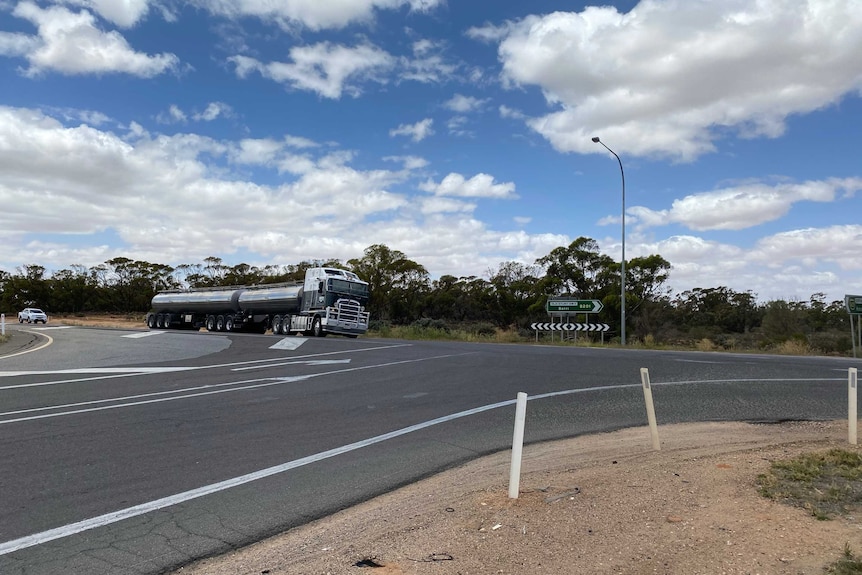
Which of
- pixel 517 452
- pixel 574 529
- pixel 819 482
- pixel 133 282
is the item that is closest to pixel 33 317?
pixel 133 282

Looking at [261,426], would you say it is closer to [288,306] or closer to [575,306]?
[575,306]

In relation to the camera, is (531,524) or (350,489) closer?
(531,524)

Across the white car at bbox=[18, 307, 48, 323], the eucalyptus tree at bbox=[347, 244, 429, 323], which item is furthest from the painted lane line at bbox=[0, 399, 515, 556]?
the white car at bbox=[18, 307, 48, 323]

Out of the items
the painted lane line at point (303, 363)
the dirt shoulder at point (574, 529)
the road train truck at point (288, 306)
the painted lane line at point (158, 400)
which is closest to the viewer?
the dirt shoulder at point (574, 529)

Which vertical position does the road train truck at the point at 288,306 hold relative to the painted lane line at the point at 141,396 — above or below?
above

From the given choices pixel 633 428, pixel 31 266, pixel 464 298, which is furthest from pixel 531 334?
pixel 31 266

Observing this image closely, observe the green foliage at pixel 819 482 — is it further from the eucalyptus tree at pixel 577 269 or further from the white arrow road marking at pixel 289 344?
the eucalyptus tree at pixel 577 269

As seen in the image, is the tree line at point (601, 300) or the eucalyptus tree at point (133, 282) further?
the eucalyptus tree at point (133, 282)

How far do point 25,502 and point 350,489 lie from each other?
A: 2.84 metres

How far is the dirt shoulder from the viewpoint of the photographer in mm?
3934

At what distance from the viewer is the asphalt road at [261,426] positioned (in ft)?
16.5

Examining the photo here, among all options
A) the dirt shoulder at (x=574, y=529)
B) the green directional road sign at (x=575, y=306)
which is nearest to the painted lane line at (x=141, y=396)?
the dirt shoulder at (x=574, y=529)

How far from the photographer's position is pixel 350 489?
19.9ft

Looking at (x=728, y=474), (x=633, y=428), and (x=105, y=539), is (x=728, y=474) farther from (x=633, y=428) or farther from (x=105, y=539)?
(x=105, y=539)
